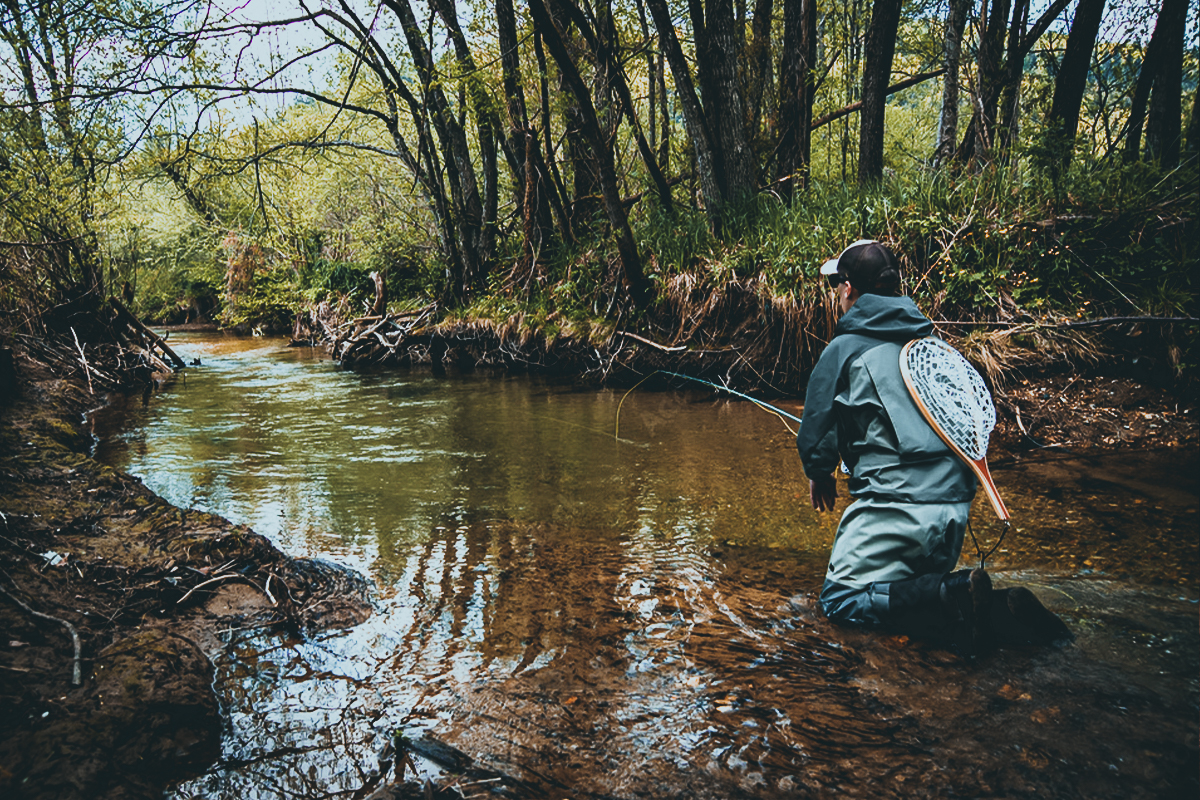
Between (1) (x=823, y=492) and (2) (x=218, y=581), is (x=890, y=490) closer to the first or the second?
(1) (x=823, y=492)

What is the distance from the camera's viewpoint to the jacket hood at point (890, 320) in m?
2.74

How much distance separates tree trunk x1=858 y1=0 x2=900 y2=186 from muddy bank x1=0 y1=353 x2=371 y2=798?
26.7 ft

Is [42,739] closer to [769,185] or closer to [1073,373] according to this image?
[1073,373]

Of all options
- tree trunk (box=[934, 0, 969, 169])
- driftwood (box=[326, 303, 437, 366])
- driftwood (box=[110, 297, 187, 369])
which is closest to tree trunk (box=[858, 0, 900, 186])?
tree trunk (box=[934, 0, 969, 169])

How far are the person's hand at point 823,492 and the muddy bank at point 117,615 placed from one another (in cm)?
228

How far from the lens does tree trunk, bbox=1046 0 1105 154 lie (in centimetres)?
691

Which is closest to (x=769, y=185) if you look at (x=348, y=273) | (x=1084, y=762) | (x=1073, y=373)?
(x=1073, y=373)

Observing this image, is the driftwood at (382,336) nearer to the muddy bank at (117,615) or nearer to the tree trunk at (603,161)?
the tree trunk at (603,161)

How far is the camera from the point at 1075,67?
7152 mm

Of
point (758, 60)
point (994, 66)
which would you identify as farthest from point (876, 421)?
point (758, 60)

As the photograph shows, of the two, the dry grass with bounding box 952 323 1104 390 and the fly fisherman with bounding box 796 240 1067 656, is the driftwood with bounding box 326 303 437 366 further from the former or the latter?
the fly fisherman with bounding box 796 240 1067 656

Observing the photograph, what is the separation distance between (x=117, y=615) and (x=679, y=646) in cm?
247

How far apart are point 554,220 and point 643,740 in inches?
465

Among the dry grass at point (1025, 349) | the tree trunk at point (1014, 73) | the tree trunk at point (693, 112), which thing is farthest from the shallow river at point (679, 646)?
the tree trunk at point (1014, 73)
